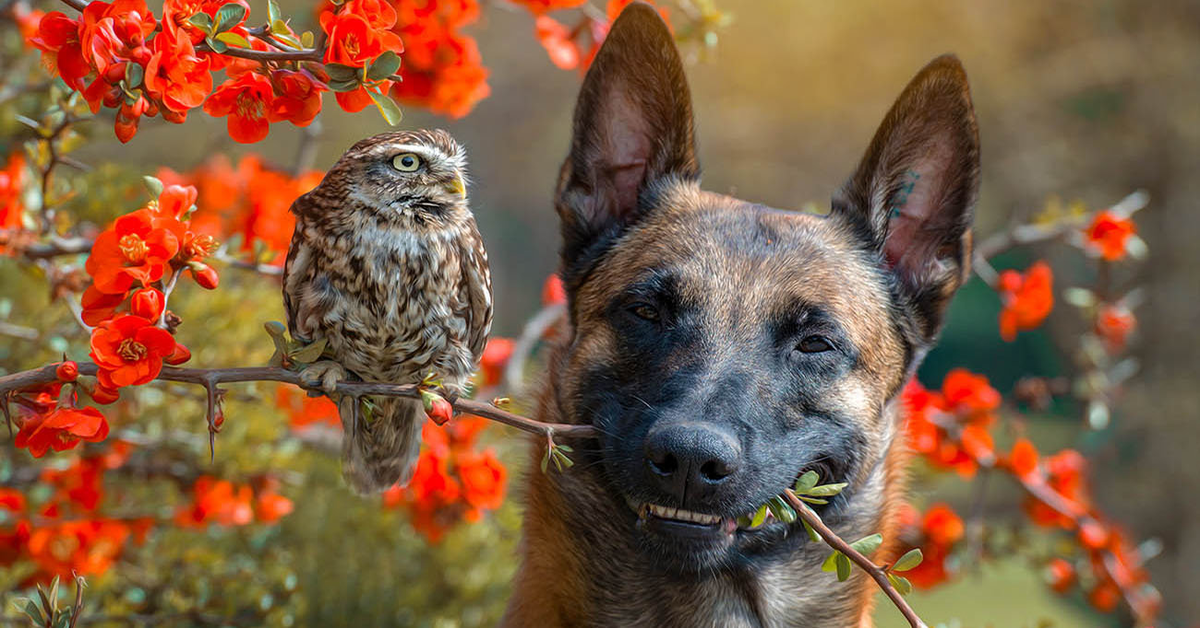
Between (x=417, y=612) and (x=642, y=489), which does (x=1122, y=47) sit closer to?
(x=417, y=612)

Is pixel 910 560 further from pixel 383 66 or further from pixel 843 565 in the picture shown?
pixel 383 66

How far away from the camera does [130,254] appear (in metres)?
1.66

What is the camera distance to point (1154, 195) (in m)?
8.04

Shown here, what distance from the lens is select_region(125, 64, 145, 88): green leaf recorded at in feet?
5.27

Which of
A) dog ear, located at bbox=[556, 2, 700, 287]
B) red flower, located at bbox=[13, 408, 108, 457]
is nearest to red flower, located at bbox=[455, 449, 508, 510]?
dog ear, located at bbox=[556, 2, 700, 287]

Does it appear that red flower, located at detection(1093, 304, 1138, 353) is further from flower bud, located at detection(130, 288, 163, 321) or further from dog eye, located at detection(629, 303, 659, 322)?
flower bud, located at detection(130, 288, 163, 321)

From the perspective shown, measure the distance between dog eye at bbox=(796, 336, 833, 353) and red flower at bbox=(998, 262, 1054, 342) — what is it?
128 cm

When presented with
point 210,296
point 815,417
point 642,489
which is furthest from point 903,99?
point 210,296

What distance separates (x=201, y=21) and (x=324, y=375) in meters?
0.61

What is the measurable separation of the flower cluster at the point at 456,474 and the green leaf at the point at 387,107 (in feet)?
4.74

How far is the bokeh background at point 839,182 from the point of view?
13.1 ft

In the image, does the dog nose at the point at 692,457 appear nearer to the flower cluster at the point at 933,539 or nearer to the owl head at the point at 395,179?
the owl head at the point at 395,179

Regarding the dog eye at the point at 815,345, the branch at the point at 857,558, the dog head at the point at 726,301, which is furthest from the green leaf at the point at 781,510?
the dog eye at the point at 815,345

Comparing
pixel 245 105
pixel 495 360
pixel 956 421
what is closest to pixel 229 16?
pixel 245 105
